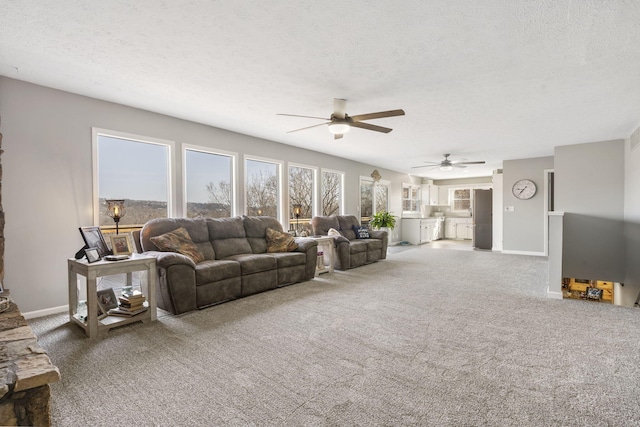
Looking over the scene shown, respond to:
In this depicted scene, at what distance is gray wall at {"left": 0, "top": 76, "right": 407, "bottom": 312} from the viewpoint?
327 cm

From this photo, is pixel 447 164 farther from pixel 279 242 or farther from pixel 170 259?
pixel 170 259

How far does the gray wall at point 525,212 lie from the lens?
25.5ft

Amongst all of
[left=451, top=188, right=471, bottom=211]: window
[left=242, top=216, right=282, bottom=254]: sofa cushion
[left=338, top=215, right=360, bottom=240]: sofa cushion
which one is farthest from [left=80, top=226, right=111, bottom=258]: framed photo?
[left=451, top=188, right=471, bottom=211]: window

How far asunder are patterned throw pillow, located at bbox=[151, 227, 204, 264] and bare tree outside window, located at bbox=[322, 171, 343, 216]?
3996mm

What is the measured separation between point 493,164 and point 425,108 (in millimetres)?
5798

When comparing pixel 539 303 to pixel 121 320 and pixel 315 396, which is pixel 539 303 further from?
pixel 121 320

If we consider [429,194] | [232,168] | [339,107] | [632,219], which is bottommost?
[632,219]

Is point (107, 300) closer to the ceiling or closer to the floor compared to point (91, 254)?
closer to the floor

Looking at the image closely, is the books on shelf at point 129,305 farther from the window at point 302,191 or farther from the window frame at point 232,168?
the window at point 302,191

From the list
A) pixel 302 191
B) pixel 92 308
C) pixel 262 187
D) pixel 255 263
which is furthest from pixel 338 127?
Result: pixel 302 191

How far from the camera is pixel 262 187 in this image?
19.7 ft

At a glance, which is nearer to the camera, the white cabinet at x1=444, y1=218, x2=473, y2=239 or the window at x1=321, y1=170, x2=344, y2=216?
the window at x1=321, y1=170, x2=344, y2=216

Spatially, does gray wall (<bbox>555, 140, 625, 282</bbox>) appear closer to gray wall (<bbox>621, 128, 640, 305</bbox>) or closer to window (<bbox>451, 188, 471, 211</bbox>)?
gray wall (<bbox>621, 128, 640, 305</bbox>)

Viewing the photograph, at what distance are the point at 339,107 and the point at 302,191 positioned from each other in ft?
10.9
